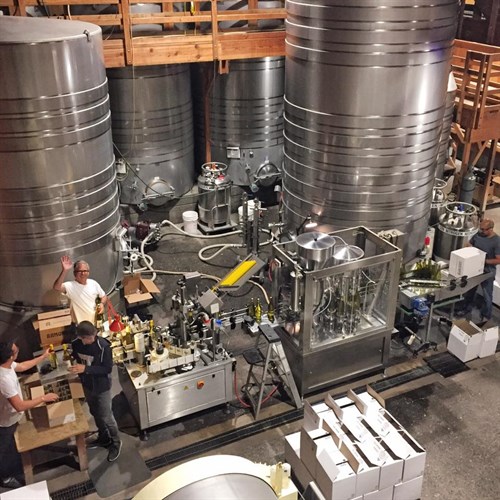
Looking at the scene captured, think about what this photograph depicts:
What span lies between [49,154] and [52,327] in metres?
1.78

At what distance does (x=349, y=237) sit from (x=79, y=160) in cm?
304

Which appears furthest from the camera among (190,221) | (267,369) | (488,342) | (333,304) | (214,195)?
(190,221)

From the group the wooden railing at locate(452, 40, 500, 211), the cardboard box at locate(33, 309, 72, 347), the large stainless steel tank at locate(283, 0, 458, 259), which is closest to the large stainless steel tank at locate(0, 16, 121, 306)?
the cardboard box at locate(33, 309, 72, 347)

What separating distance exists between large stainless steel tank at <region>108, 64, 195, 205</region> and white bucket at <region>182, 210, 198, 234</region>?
16.4 inches

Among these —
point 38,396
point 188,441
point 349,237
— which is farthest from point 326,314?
point 38,396

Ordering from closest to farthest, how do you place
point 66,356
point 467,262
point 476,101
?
point 66,356
point 467,262
point 476,101

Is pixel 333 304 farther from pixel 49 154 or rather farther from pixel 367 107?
pixel 49 154

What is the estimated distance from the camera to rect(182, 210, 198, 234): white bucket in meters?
9.48

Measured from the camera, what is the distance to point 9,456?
17.6 feet

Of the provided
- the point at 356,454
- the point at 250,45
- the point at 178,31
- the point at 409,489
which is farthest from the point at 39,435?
the point at 178,31

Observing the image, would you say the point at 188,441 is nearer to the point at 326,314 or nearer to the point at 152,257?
the point at 326,314

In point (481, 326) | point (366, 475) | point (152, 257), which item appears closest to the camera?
point (366, 475)

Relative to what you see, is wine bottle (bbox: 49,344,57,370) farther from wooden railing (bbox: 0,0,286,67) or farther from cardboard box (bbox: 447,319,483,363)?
cardboard box (bbox: 447,319,483,363)

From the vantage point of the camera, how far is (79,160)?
6.01m
